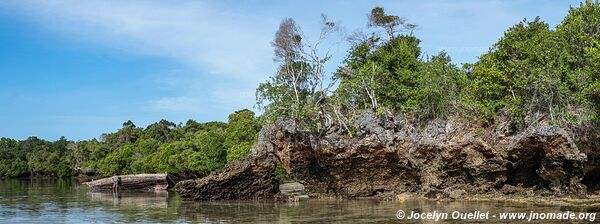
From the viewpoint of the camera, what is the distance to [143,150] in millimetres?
70438

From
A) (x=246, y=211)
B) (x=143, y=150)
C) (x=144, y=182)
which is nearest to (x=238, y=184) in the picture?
(x=246, y=211)

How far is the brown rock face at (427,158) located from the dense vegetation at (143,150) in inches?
563

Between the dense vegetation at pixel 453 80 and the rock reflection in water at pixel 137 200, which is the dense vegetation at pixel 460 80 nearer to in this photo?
the dense vegetation at pixel 453 80

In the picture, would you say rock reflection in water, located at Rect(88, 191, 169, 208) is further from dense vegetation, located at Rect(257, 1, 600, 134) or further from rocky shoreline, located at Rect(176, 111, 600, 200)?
dense vegetation, located at Rect(257, 1, 600, 134)

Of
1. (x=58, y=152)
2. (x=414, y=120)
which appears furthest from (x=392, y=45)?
(x=58, y=152)

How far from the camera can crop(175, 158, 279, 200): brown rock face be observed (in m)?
30.2

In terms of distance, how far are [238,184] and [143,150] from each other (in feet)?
142

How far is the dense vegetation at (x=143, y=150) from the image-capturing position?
172ft

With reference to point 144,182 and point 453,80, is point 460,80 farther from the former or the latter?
point 144,182

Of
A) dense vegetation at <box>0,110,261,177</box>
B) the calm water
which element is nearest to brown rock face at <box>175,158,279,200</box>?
the calm water

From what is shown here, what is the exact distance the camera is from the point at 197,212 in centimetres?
2458

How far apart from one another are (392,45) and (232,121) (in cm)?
3164

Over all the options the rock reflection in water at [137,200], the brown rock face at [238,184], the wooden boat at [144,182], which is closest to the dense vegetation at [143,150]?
the wooden boat at [144,182]

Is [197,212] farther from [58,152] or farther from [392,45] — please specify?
[58,152]
